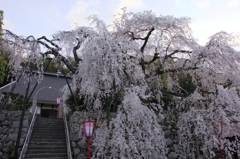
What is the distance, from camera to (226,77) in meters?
5.09

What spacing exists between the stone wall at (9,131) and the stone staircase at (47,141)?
53 centimetres

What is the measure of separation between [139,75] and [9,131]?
5.55m

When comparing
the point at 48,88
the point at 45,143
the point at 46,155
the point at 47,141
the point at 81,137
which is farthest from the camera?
the point at 48,88

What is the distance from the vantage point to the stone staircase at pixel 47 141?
21.3 ft

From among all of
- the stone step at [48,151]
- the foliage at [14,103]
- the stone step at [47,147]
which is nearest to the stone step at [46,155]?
the stone step at [48,151]

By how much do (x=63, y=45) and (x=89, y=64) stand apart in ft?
5.67

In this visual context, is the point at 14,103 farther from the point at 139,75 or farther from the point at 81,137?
the point at 139,75

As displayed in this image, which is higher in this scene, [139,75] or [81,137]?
[139,75]

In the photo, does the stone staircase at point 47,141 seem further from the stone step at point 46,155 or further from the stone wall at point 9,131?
the stone wall at point 9,131

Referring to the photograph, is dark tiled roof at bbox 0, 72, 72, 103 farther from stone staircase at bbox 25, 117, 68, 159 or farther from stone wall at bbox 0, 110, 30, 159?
stone wall at bbox 0, 110, 30, 159

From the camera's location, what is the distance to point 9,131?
6898mm

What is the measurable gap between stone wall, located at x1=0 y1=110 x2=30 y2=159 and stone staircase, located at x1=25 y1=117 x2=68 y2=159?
0.53 metres

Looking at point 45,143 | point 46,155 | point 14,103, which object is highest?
point 14,103

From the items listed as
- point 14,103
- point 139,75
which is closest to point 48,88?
point 14,103
